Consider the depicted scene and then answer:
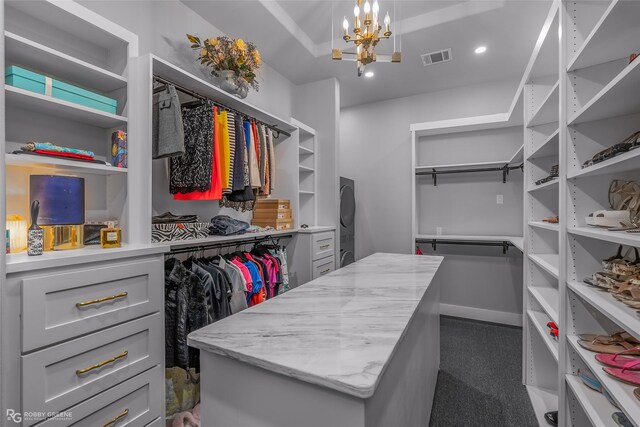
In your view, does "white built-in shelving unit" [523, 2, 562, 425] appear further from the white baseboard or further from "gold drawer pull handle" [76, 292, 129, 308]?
"gold drawer pull handle" [76, 292, 129, 308]

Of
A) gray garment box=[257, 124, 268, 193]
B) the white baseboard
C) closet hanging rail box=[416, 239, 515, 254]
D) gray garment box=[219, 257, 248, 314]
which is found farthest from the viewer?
the white baseboard

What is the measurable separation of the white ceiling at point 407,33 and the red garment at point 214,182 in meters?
1.13

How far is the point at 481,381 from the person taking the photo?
8.01ft

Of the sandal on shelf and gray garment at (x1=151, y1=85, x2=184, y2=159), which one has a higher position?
gray garment at (x1=151, y1=85, x2=184, y2=159)

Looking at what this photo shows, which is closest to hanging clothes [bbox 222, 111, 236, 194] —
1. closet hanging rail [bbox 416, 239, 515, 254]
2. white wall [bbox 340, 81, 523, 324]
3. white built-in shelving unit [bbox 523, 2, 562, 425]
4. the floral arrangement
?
the floral arrangement

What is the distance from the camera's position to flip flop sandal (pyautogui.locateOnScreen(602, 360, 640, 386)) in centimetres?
111

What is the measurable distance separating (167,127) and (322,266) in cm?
213

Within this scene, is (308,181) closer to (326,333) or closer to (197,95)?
(197,95)

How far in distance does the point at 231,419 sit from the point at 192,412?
1.32m

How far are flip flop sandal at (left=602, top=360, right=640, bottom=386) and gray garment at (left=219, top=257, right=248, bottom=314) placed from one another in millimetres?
2059

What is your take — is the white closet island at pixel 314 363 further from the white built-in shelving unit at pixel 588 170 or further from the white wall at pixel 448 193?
the white wall at pixel 448 193

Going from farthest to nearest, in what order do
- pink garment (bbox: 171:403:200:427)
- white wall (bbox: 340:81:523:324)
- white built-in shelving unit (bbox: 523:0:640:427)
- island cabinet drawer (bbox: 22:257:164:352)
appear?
white wall (bbox: 340:81:523:324) < pink garment (bbox: 171:403:200:427) < island cabinet drawer (bbox: 22:257:164:352) < white built-in shelving unit (bbox: 523:0:640:427)

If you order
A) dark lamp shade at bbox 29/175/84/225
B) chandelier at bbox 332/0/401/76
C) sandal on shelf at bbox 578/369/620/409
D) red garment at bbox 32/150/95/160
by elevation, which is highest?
chandelier at bbox 332/0/401/76

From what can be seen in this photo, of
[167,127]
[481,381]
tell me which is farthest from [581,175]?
[167,127]
